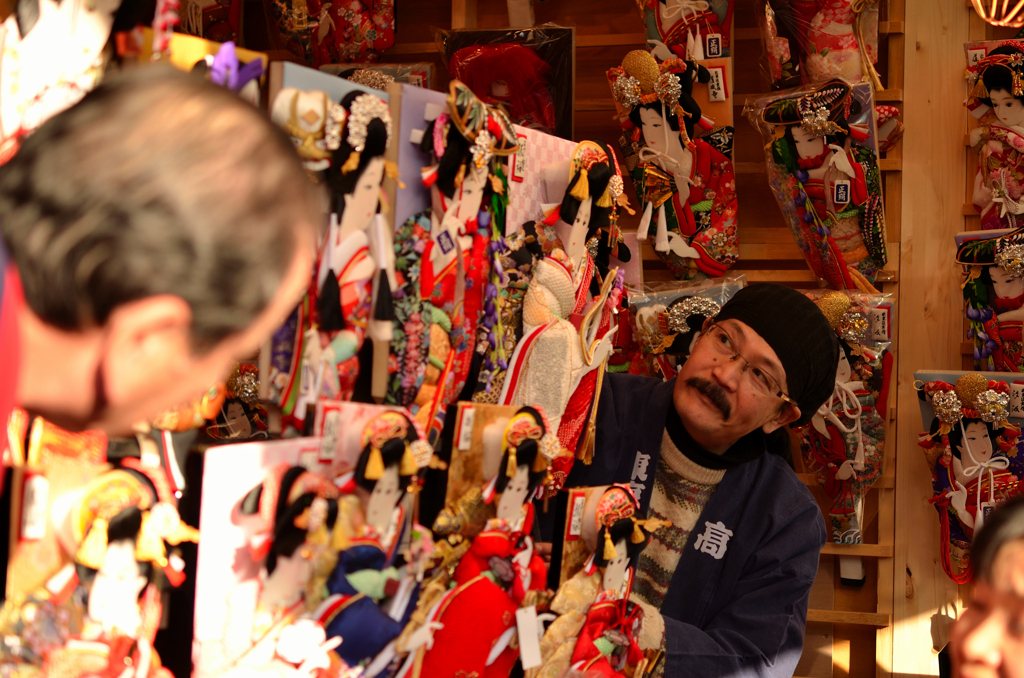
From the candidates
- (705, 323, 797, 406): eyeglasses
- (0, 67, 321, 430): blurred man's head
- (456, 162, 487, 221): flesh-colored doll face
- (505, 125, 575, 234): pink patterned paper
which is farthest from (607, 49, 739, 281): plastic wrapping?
(0, 67, 321, 430): blurred man's head

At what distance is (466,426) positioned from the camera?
1.13 metres

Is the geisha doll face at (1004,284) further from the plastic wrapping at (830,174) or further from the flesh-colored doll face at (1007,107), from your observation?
the flesh-colored doll face at (1007,107)

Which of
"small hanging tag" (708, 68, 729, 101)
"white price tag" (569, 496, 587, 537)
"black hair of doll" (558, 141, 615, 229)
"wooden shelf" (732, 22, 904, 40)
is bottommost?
"white price tag" (569, 496, 587, 537)

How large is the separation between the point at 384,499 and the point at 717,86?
1.82 m

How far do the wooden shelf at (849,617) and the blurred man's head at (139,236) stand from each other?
2551 mm

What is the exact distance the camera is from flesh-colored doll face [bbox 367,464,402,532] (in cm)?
95

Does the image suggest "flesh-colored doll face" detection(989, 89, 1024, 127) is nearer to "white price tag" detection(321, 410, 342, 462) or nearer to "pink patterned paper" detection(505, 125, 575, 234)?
"pink patterned paper" detection(505, 125, 575, 234)

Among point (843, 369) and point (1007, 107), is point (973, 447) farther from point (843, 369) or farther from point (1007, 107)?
point (1007, 107)

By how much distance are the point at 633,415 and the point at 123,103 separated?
138 centimetres

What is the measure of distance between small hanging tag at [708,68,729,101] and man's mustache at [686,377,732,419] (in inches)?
41.8

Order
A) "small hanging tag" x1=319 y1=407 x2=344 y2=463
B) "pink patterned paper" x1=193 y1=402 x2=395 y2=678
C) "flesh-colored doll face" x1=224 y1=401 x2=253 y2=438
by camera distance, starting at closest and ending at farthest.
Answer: "pink patterned paper" x1=193 y1=402 x2=395 y2=678
"small hanging tag" x1=319 y1=407 x2=344 y2=463
"flesh-colored doll face" x1=224 y1=401 x2=253 y2=438

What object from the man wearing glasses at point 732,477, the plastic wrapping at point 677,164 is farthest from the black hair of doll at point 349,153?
the plastic wrapping at point 677,164

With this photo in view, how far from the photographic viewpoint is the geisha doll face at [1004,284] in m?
2.26

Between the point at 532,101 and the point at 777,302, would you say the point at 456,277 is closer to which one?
the point at 777,302
